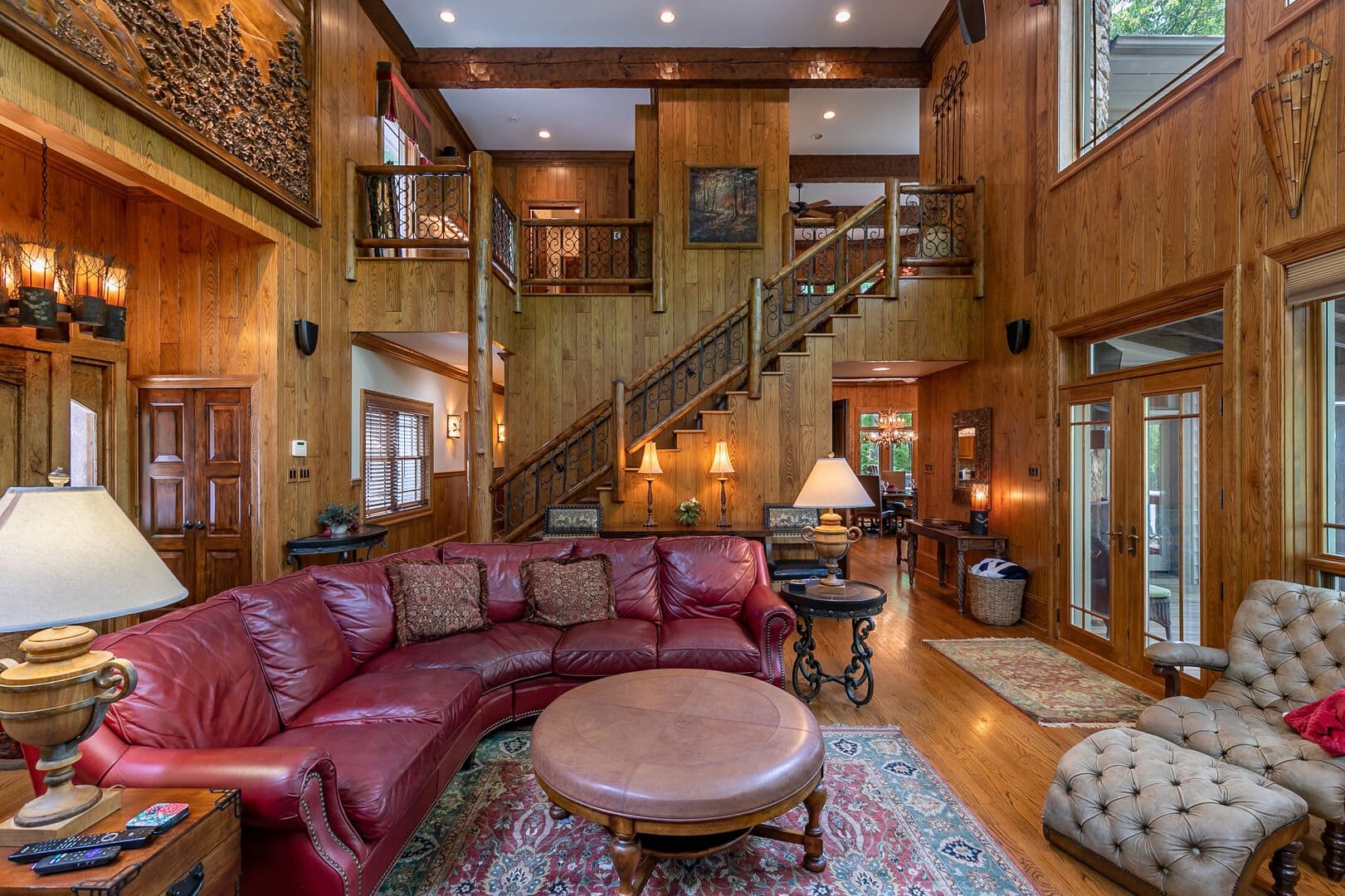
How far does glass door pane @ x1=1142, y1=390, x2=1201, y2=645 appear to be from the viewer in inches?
140

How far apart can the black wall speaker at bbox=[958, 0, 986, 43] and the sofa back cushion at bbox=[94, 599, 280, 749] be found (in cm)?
416

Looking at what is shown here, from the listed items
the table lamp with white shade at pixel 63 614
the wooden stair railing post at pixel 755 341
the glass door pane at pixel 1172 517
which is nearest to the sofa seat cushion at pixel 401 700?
the table lamp with white shade at pixel 63 614

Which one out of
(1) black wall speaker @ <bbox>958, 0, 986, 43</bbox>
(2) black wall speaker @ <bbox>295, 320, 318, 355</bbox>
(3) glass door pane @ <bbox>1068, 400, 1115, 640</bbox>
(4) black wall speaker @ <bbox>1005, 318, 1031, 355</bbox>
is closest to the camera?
(1) black wall speaker @ <bbox>958, 0, 986, 43</bbox>

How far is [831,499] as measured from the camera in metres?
3.43

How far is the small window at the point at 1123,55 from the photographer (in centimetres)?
358

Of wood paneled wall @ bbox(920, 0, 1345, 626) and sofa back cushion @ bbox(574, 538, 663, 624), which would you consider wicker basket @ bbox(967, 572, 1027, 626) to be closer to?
wood paneled wall @ bbox(920, 0, 1345, 626)

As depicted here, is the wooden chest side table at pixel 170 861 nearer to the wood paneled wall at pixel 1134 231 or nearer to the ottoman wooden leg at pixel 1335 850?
the ottoman wooden leg at pixel 1335 850

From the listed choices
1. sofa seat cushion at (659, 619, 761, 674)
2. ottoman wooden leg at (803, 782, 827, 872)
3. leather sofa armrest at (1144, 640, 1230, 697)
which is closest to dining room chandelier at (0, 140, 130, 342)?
sofa seat cushion at (659, 619, 761, 674)

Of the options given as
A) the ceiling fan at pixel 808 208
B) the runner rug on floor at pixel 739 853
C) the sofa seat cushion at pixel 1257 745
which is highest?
the ceiling fan at pixel 808 208

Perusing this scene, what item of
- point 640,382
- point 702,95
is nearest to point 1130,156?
point 640,382

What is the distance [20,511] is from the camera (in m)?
1.32

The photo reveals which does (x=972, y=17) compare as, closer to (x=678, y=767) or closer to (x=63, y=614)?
(x=678, y=767)

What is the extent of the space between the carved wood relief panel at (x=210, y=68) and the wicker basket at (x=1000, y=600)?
20.8 feet

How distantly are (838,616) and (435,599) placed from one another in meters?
2.22
